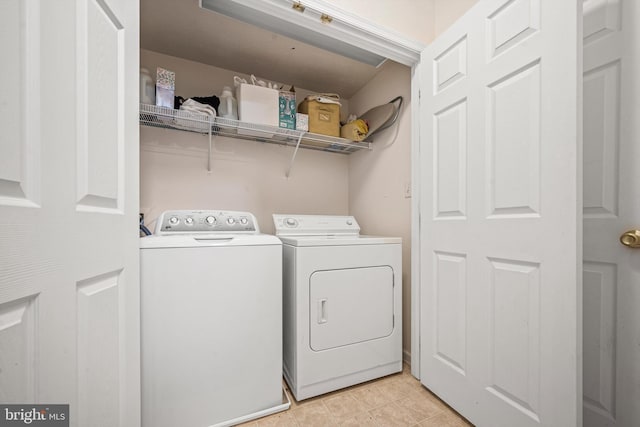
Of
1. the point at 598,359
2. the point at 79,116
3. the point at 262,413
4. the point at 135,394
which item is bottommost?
the point at 262,413

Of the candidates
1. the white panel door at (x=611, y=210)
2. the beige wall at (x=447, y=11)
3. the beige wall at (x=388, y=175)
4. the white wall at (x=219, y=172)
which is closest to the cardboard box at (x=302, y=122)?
the white wall at (x=219, y=172)

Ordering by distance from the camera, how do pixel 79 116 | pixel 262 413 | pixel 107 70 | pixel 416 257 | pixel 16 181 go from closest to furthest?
pixel 16 181, pixel 79 116, pixel 107 70, pixel 262 413, pixel 416 257

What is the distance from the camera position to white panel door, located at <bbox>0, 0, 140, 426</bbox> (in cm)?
47

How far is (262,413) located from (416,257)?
1.25 m

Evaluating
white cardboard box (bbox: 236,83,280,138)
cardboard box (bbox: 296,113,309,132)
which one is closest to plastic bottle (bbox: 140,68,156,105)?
white cardboard box (bbox: 236,83,280,138)

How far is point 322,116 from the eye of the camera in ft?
6.49

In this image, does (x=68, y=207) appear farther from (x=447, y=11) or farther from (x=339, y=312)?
(x=447, y=11)

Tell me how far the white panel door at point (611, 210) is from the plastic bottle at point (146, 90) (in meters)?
2.20

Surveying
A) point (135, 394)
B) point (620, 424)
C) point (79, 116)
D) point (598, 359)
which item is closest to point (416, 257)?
point (598, 359)

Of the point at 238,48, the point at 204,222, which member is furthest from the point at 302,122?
the point at 204,222

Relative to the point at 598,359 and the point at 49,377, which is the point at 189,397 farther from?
the point at 598,359

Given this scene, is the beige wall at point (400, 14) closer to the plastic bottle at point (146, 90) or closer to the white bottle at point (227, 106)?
the white bottle at point (227, 106)

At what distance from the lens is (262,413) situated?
4.16ft

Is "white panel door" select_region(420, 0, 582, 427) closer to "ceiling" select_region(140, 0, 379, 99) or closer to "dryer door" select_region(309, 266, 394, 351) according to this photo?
"dryer door" select_region(309, 266, 394, 351)
